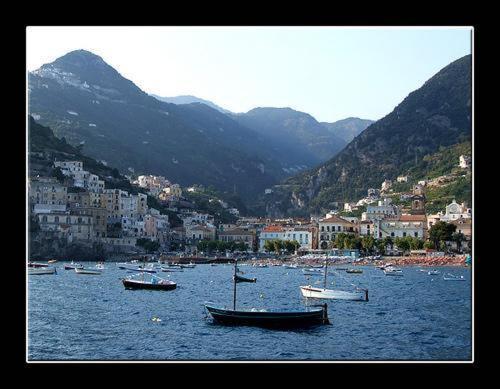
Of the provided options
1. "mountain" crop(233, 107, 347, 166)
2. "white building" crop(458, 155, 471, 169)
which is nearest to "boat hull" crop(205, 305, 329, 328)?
"white building" crop(458, 155, 471, 169)

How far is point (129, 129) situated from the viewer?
107 m

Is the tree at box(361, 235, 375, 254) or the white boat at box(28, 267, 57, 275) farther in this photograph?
the tree at box(361, 235, 375, 254)

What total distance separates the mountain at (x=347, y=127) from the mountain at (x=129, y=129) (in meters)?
33.0

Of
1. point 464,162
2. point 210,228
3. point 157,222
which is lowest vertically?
point 210,228

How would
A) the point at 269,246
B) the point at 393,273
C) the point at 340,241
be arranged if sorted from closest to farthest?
1. the point at 393,273
2. the point at 340,241
3. the point at 269,246

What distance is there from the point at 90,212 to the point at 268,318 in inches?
1466

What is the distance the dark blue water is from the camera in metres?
13.7

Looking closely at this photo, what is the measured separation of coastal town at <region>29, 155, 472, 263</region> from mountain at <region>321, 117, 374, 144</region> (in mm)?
100851

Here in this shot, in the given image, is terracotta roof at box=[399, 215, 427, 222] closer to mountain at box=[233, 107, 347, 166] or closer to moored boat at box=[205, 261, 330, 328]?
moored boat at box=[205, 261, 330, 328]

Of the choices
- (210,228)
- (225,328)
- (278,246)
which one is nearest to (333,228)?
(278,246)

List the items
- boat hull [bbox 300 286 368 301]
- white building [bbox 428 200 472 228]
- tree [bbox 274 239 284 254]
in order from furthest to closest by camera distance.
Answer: tree [bbox 274 239 284 254]
white building [bbox 428 200 472 228]
boat hull [bbox 300 286 368 301]

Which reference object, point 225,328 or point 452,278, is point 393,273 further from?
point 225,328
